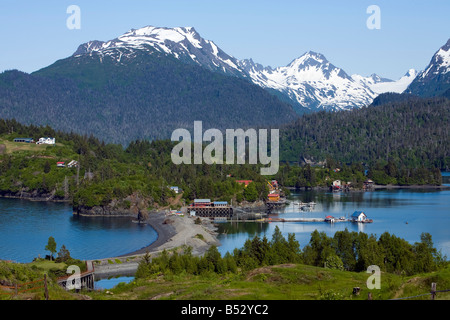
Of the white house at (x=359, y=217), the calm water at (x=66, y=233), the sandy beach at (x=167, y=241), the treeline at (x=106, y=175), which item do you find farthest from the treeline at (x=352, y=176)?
the calm water at (x=66, y=233)

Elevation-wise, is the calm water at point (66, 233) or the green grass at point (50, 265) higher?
the green grass at point (50, 265)

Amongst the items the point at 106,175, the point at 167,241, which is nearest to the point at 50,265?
the point at 167,241

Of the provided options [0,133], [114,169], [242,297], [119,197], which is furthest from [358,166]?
[242,297]

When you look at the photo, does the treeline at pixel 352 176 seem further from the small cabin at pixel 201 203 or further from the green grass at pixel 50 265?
the green grass at pixel 50 265

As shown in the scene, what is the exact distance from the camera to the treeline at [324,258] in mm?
44406

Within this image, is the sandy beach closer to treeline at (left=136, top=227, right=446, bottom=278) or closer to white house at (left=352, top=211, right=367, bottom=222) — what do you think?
treeline at (left=136, top=227, right=446, bottom=278)

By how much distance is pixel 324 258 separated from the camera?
47781mm

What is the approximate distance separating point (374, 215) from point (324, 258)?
54.0m

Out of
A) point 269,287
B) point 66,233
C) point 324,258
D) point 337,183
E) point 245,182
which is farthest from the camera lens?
point 337,183

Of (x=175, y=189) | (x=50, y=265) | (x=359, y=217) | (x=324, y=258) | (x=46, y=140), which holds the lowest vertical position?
(x=50, y=265)

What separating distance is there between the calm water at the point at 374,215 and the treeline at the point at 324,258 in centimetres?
1854

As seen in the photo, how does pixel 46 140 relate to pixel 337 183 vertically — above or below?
above

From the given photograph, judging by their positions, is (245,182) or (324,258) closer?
(324,258)

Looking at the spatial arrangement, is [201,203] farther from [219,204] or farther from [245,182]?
[245,182]
